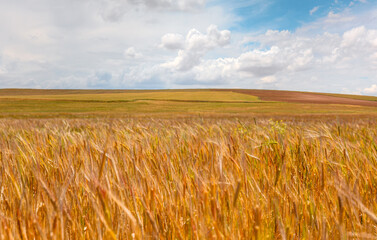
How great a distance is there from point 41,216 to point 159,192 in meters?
0.61

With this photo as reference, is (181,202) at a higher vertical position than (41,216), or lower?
higher

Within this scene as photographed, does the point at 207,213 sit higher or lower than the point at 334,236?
higher

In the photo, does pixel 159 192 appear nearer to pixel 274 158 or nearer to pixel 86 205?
pixel 86 205

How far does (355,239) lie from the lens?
1.24m

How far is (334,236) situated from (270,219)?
0.99 ft

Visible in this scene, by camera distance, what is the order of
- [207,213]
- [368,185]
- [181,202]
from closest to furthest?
[207,213] < [181,202] < [368,185]

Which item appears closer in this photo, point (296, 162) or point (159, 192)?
point (159, 192)

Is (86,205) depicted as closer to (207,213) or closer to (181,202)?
(181,202)

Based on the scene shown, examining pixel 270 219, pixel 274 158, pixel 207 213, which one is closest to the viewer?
pixel 207 213

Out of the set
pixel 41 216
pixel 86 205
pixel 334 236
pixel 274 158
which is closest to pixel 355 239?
pixel 334 236

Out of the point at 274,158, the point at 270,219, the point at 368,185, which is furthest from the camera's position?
the point at 274,158

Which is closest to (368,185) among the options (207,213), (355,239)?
(355,239)

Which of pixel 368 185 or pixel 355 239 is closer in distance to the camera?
pixel 355 239

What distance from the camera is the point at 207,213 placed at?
124 centimetres
